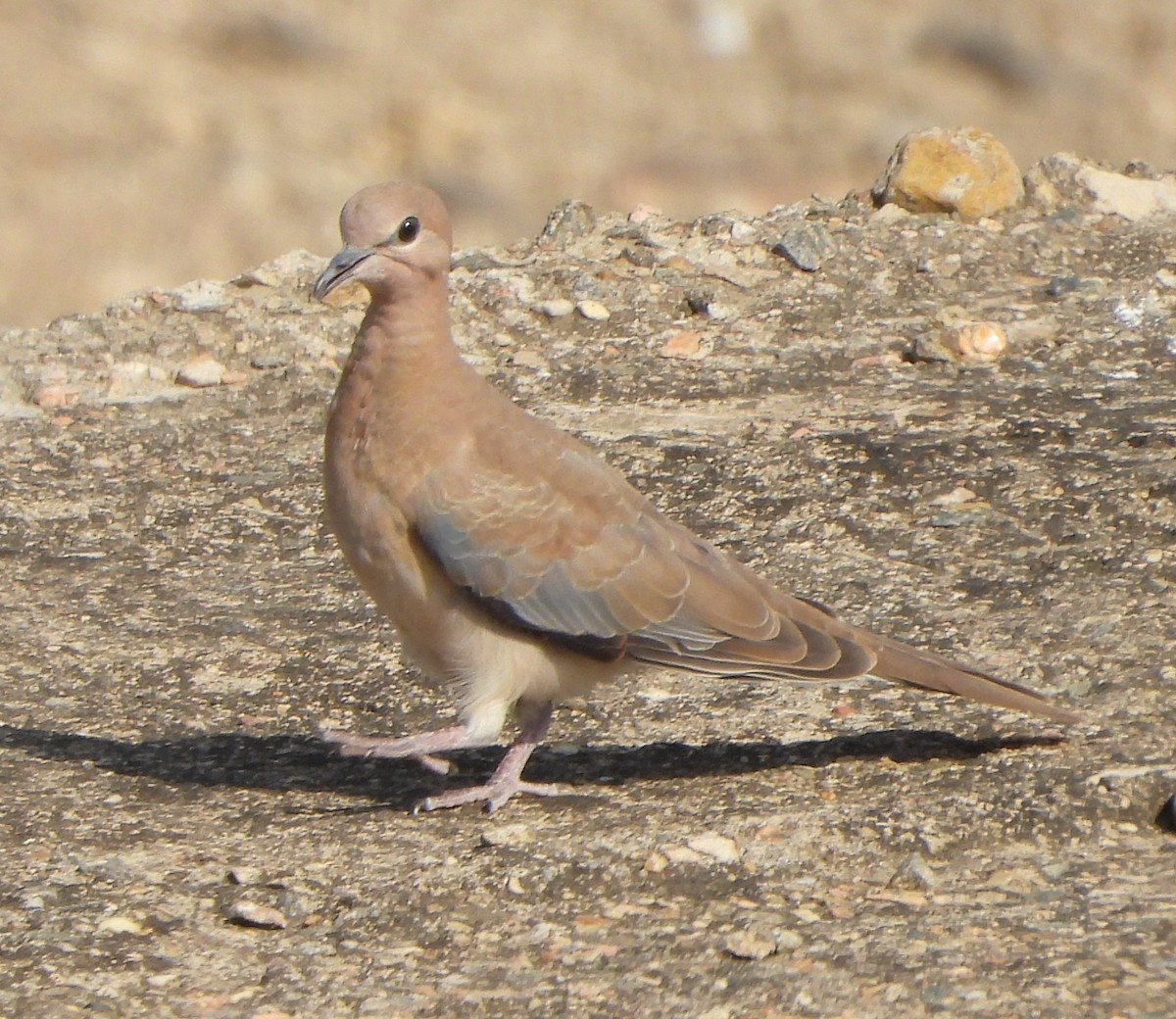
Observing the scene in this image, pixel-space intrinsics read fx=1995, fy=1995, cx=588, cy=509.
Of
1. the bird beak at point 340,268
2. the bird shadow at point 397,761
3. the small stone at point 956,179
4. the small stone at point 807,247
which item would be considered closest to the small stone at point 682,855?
the bird shadow at point 397,761

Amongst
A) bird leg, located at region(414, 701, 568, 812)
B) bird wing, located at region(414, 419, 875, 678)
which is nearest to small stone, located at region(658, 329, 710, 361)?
bird wing, located at region(414, 419, 875, 678)

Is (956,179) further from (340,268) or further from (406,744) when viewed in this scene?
(406,744)

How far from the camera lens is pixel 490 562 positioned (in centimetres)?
411

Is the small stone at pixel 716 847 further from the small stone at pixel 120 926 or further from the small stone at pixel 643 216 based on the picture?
the small stone at pixel 643 216

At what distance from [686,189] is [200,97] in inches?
135

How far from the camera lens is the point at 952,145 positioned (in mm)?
7039

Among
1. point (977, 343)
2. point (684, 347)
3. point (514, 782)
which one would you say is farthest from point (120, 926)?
point (977, 343)

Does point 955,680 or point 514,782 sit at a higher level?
point 955,680

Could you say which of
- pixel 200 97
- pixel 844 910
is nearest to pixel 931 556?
pixel 844 910

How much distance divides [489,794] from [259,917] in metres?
0.68

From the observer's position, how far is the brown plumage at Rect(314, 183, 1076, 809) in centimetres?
411

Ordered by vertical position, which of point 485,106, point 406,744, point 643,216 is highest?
point 485,106

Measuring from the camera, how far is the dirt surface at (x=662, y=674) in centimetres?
344

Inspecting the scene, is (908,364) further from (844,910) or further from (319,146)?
(319,146)
